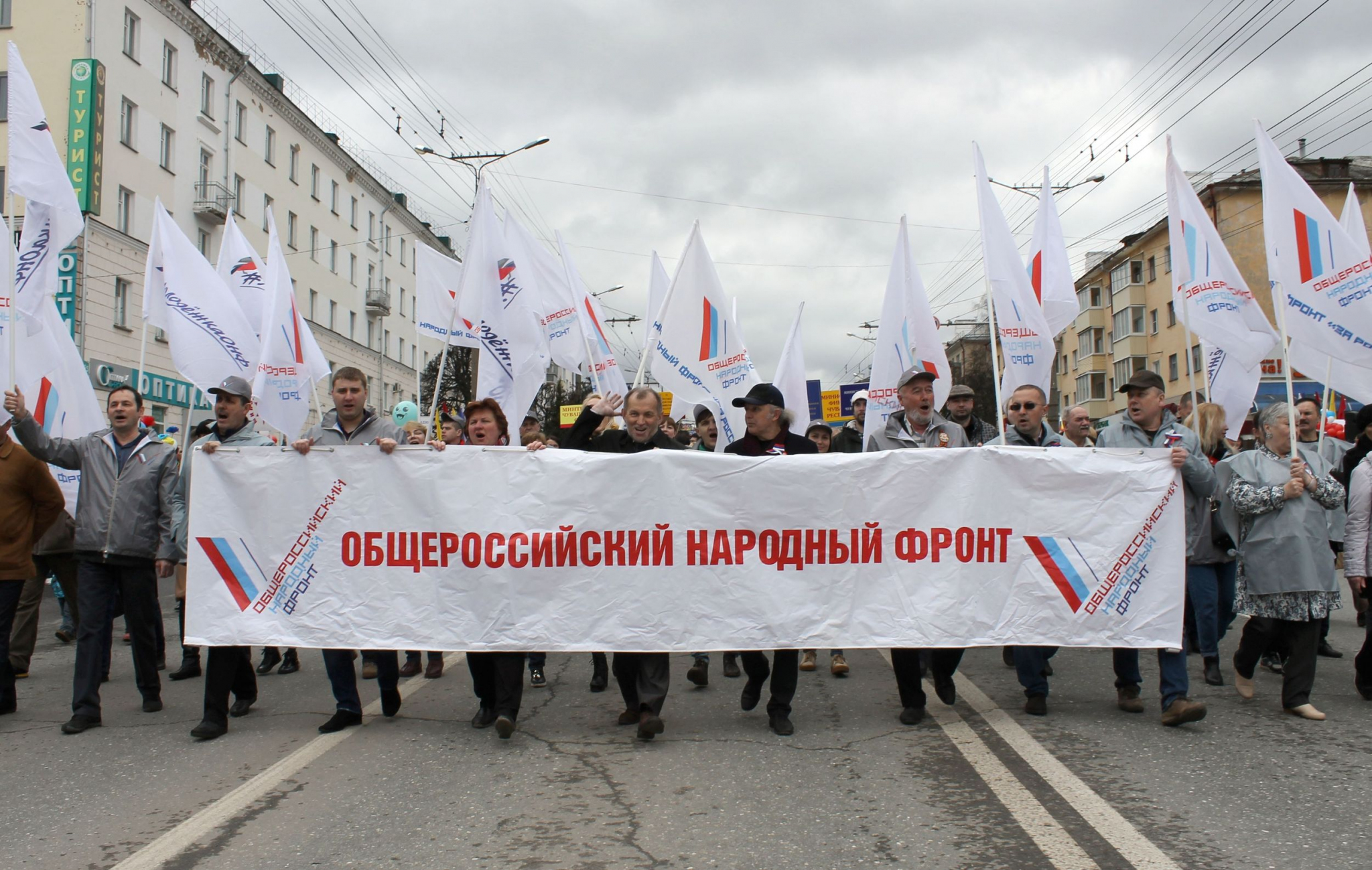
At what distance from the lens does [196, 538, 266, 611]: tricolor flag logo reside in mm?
6098

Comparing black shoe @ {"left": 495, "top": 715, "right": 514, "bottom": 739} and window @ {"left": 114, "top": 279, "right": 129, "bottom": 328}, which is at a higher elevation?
window @ {"left": 114, "top": 279, "right": 129, "bottom": 328}

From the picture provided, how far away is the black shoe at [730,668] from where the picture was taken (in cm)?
766

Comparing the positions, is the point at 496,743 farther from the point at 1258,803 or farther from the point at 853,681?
the point at 1258,803

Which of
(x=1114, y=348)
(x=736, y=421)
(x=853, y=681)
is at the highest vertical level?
(x=1114, y=348)

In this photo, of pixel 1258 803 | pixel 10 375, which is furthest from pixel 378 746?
pixel 1258 803

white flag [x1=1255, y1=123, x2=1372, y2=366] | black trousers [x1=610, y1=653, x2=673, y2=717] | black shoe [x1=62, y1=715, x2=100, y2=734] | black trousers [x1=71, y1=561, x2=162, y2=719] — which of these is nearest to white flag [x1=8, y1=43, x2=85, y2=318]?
black trousers [x1=71, y1=561, x2=162, y2=719]

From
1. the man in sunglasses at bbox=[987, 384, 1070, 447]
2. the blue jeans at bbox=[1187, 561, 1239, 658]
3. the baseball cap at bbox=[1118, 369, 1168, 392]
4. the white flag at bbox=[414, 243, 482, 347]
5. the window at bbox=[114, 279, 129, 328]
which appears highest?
the window at bbox=[114, 279, 129, 328]

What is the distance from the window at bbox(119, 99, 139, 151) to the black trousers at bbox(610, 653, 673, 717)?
105 ft

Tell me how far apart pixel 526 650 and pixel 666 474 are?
1.22 meters

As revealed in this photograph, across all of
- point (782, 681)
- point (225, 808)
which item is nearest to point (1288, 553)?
point (782, 681)

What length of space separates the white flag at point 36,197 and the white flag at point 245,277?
561 cm

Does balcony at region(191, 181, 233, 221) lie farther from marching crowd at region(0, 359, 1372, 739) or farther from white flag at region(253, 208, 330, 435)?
marching crowd at region(0, 359, 1372, 739)

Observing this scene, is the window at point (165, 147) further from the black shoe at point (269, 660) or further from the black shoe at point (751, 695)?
the black shoe at point (751, 695)

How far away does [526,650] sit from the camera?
19.4ft
